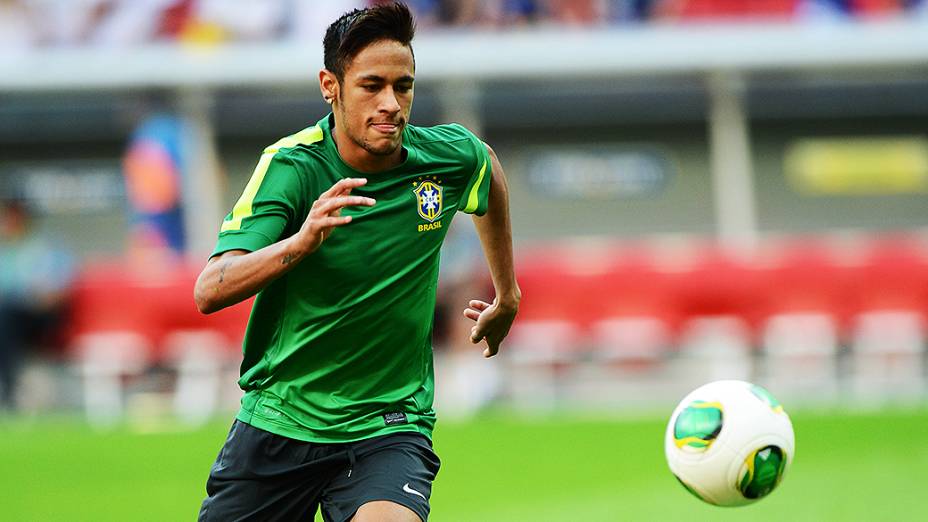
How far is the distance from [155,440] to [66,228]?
9.32 meters

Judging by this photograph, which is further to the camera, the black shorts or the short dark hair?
the black shorts

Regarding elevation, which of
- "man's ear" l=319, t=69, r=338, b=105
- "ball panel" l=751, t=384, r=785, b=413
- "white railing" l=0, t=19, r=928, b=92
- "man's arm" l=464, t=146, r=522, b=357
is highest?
"white railing" l=0, t=19, r=928, b=92

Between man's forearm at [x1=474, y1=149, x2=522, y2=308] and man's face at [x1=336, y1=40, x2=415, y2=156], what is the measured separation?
2.81 ft

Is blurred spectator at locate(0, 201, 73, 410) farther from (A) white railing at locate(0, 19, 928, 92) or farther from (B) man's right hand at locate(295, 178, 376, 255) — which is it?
(B) man's right hand at locate(295, 178, 376, 255)

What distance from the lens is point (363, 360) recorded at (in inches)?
207

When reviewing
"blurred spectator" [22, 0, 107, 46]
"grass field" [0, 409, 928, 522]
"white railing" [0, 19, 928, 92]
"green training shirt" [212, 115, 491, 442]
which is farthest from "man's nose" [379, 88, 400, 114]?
"blurred spectator" [22, 0, 107, 46]

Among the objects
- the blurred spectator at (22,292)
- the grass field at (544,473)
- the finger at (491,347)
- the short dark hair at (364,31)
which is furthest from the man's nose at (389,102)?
the blurred spectator at (22,292)

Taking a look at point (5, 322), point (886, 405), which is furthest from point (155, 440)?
point (886, 405)

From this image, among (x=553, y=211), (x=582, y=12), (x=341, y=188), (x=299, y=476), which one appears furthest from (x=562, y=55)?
(x=341, y=188)

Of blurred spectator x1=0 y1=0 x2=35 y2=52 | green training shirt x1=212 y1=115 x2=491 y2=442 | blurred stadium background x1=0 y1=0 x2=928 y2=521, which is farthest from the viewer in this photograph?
blurred spectator x1=0 y1=0 x2=35 y2=52

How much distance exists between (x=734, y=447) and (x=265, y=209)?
7.60ft

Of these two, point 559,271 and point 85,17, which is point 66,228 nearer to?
point 85,17

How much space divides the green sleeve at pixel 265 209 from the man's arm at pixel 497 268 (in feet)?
3.44

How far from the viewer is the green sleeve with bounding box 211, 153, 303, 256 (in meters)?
4.81
